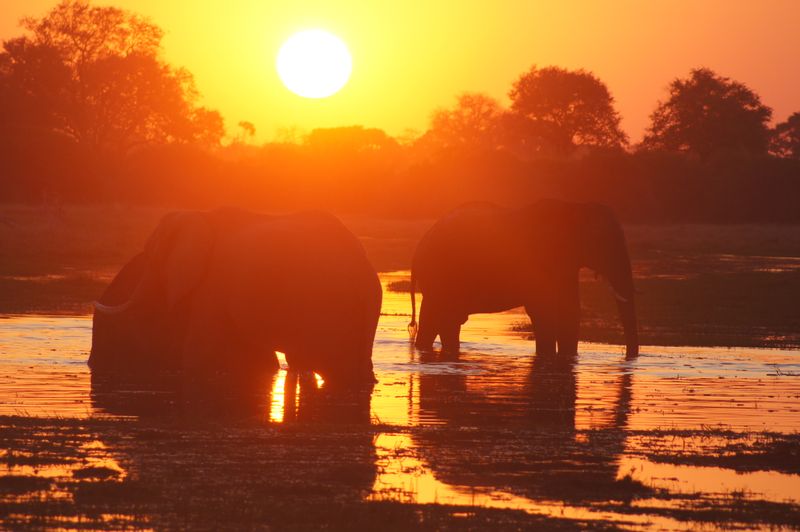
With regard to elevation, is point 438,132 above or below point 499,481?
above

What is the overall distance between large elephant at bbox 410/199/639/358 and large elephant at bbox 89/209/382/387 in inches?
168

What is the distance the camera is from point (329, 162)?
65.8 m

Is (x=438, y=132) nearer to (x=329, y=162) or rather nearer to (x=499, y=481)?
(x=329, y=162)

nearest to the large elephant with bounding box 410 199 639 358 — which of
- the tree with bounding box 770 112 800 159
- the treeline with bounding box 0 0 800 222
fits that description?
the treeline with bounding box 0 0 800 222

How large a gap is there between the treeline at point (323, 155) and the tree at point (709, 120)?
0.08 metres

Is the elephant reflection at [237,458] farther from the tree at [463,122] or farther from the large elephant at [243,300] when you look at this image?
the tree at [463,122]

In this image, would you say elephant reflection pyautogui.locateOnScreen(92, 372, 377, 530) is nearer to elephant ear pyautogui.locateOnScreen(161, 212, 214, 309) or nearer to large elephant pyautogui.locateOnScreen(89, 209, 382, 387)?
large elephant pyautogui.locateOnScreen(89, 209, 382, 387)

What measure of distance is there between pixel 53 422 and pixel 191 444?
4.54 ft

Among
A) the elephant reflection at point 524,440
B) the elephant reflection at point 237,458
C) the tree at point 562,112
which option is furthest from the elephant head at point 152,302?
the tree at point 562,112

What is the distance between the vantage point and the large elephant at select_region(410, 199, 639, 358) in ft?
58.6

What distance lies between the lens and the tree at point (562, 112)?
87250mm

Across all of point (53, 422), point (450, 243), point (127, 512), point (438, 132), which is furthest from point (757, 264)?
point (438, 132)

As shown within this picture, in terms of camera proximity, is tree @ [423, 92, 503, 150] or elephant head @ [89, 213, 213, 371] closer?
elephant head @ [89, 213, 213, 371]

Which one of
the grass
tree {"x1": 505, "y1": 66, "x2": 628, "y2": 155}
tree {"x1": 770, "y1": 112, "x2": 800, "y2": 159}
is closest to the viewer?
the grass
